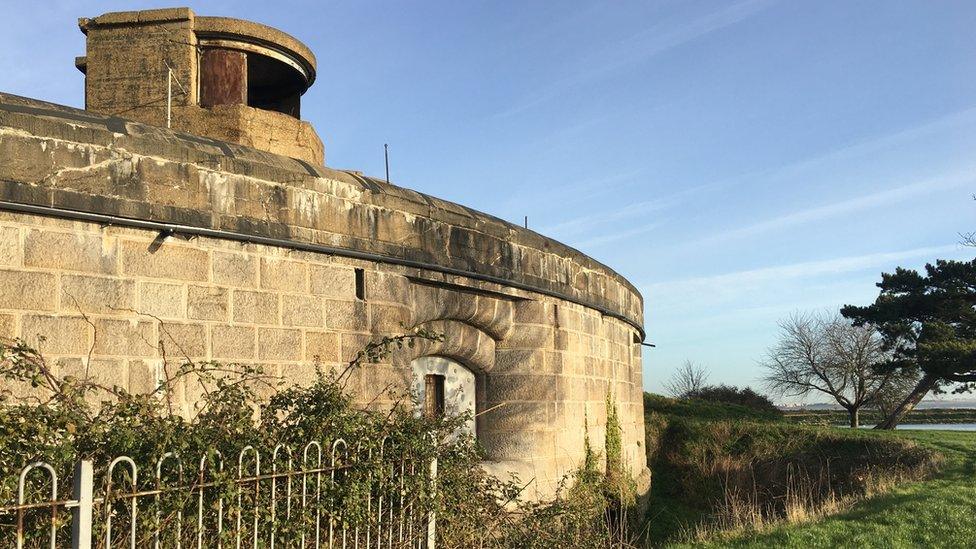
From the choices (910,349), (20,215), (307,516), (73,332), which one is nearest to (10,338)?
(73,332)

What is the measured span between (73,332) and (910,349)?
27.4 m

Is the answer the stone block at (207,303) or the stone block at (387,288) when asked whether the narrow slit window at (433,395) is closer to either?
the stone block at (387,288)

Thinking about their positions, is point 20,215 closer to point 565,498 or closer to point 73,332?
point 73,332

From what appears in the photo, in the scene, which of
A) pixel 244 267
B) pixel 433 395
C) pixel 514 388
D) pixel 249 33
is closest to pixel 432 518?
pixel 244 267

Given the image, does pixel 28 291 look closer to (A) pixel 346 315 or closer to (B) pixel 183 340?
(B) pixel 183 340

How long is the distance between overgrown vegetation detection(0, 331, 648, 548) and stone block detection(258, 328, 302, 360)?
182mm

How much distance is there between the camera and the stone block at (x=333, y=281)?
234 inches

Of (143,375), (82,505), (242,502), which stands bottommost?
(242,502)

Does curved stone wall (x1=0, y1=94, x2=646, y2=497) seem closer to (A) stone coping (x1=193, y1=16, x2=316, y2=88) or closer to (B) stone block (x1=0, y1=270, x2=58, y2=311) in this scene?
(B) stone block (x1=0, y1=270, x2=58, y2=311)

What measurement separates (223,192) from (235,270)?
0.53 metres

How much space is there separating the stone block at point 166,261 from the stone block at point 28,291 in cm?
43

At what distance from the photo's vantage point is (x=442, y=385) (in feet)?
25.8

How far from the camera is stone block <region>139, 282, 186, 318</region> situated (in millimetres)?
4988

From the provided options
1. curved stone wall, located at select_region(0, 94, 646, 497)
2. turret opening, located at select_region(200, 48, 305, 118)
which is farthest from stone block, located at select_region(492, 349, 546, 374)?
turret opening, located at select_region(200, 48, 305, 118)
